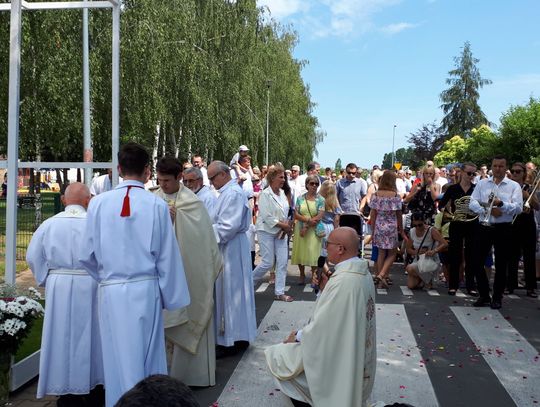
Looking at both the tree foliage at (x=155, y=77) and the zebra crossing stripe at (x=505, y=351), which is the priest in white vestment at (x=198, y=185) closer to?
the zebra crossing stripe at (x=505, y=351)

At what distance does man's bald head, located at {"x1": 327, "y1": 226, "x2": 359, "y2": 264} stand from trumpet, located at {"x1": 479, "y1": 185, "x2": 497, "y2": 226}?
4.90 m

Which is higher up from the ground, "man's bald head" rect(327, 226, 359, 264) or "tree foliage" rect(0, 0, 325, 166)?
"tree foliage" rect(0, 0, 325, 166)

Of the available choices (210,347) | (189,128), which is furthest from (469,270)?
(189,128)

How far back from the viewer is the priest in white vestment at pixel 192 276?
5.39m

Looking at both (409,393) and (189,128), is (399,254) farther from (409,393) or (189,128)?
(189,128)

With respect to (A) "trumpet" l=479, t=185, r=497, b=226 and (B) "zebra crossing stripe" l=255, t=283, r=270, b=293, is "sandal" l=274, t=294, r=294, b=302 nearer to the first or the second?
(B) "zebra crossing stripe" l=255, t=283, r=270, b=293

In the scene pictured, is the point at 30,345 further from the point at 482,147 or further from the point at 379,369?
the point at 482,147

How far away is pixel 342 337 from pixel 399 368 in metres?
2.31

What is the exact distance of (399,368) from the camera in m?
6.11

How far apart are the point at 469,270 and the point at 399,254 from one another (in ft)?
13.5

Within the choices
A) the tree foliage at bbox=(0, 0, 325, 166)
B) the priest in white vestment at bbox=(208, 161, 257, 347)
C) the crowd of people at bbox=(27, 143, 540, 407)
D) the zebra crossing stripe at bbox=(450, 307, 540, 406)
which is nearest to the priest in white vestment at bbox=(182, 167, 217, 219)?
the crowd of people at bbox=(27, 143, 540, 407)

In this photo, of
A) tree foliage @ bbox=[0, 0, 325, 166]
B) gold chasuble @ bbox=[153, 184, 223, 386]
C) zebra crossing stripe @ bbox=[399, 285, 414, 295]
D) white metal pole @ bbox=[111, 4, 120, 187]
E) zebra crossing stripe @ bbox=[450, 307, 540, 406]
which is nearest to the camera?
gold chasuble @ bbox=[153, 184, 223, 386]

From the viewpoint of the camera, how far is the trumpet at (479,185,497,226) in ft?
27.9

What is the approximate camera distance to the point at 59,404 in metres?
4.70
